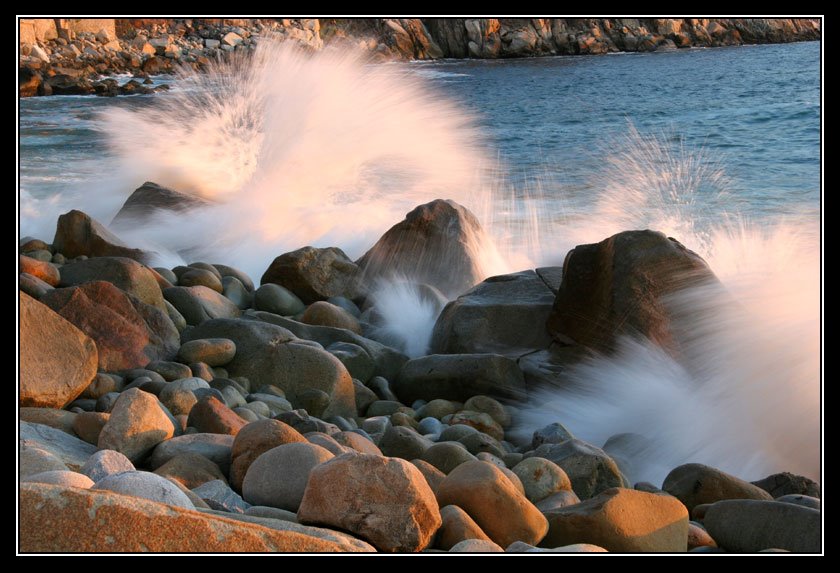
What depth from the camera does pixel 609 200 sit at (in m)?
9.52

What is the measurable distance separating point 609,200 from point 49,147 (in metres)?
8.54

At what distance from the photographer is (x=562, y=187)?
10.5 m

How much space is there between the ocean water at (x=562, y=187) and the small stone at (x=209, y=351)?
1271mm

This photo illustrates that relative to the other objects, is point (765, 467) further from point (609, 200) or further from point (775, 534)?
point (609, 200)

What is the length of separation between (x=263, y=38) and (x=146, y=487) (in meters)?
26.5

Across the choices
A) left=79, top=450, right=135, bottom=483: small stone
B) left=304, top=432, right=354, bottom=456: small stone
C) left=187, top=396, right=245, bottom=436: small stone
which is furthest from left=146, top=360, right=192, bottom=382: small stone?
left=79, top=450, right=135, bottom=483: small stone

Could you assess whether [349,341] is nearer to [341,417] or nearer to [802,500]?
[341,417]

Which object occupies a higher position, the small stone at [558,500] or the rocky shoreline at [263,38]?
the rocky shoreline at [263,38]

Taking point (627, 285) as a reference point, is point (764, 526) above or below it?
below

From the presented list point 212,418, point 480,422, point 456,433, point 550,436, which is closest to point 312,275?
point 480,422

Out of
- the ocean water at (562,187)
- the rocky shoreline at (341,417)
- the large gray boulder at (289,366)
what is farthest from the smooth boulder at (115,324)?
the ocean water at (562,187)

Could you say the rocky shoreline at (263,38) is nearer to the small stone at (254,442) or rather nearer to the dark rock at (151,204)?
the dark rock at (151,204)

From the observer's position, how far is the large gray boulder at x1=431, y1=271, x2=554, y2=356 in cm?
454

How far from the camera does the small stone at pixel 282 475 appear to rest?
2287 millimetres
